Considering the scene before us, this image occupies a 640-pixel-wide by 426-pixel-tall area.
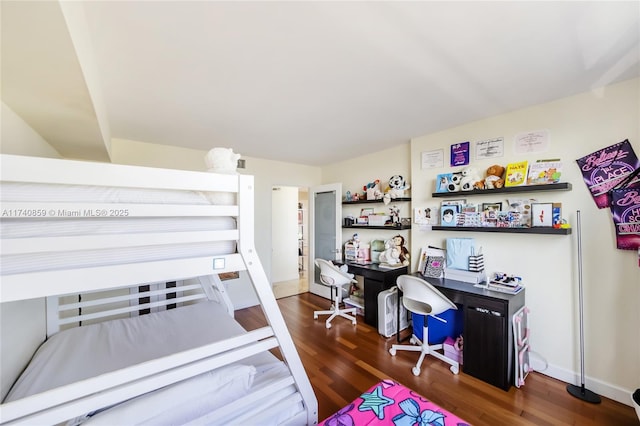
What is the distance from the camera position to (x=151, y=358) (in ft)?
5.18

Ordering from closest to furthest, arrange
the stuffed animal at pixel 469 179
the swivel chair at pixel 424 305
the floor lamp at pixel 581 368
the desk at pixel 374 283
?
the floor lamp at pixel 581 368
the swivel chair at pixel 424 305
the stuffed animal at pixel 469 179
the desk at pixel 374 283

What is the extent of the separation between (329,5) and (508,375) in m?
2.90

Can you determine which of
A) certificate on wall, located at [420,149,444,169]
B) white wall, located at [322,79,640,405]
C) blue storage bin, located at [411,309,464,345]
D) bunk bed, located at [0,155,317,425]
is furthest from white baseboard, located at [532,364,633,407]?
bunk bed, located at [0,155,317,425]

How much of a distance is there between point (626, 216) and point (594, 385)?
1367 mm

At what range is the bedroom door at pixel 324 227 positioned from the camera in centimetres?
413

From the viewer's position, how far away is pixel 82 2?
1130mm

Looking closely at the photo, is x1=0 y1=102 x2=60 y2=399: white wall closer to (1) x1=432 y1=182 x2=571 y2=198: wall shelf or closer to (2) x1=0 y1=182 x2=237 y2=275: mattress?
(2) x1=0 y1=182 x2=237 y2=275: mattress

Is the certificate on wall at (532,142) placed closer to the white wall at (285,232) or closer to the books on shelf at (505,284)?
the books on shelf at (505,284)

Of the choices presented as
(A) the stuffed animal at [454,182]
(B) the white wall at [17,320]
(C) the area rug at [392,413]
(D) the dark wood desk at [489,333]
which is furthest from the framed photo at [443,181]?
(B) the white wall at [17,320]

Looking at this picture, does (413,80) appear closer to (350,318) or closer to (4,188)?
(4,188)

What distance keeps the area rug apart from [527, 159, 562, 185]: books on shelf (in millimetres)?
2121

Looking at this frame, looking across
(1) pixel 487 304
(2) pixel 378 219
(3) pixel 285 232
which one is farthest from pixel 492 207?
(3) pixel 285 232

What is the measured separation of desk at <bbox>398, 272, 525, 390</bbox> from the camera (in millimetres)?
2033

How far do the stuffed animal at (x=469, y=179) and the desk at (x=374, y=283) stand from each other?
1265 millimetres
